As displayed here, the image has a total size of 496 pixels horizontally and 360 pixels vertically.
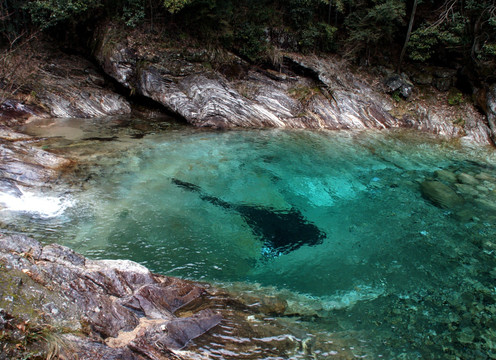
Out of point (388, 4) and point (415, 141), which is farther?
point (388, 4)

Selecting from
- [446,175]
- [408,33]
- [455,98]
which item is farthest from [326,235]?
[408,33]

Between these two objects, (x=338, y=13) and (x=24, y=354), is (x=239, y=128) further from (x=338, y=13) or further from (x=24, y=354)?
(x=24, y=354)

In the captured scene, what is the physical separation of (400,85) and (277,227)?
40.4ft

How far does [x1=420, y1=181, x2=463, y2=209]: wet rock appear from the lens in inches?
306

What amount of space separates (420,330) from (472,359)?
594mm

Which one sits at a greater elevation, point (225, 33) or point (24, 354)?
point (225, 33)

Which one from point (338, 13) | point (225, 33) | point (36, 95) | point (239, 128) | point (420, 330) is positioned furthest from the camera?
point (338, 13)

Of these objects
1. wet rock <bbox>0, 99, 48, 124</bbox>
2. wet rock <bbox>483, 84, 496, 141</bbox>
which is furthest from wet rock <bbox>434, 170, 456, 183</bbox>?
wet rock <bbox>0, 99, 48, 124</bbox>

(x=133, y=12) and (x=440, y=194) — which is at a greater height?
(x=133, y=12)

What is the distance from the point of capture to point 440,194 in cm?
818

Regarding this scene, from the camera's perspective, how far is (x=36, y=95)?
1206 centimetres

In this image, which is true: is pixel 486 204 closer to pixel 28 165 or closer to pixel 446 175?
pixel 446 175

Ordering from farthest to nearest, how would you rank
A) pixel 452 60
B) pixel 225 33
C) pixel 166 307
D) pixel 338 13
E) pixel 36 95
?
pixel 338 13
pixel 452 60
pixel 225 33
pixel 36 95
pixel 166 307

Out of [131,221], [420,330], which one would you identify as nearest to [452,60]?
[420,330]
